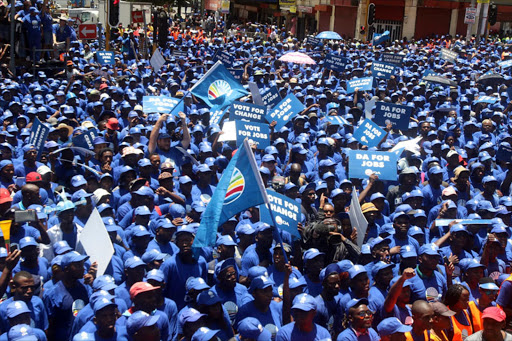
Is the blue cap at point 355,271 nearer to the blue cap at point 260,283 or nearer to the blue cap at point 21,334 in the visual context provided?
the blue cap at point 260,283

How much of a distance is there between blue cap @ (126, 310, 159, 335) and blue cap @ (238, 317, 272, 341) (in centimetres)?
69

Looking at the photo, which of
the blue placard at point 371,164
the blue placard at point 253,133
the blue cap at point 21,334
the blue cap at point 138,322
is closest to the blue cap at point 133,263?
the blue cap at point 138,322

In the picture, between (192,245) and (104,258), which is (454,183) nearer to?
(192,245)

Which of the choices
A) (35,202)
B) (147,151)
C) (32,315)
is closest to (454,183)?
(147,151)

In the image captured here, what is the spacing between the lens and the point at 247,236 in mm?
7062

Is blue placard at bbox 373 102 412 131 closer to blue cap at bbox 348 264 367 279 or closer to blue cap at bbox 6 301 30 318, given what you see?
blue cap at bbox 348 264 367 279

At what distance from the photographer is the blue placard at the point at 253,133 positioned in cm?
1052

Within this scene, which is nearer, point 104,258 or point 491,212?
point 104,258

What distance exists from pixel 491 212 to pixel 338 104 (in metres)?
6.45

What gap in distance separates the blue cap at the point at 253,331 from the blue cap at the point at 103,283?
123 cm

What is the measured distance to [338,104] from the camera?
47.7 feet

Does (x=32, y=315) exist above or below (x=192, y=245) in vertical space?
below

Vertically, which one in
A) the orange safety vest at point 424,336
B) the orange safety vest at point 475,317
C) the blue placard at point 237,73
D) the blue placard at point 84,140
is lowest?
the orange safety vest at point 475,317

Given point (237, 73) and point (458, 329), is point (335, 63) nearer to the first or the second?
point (237, 73)
